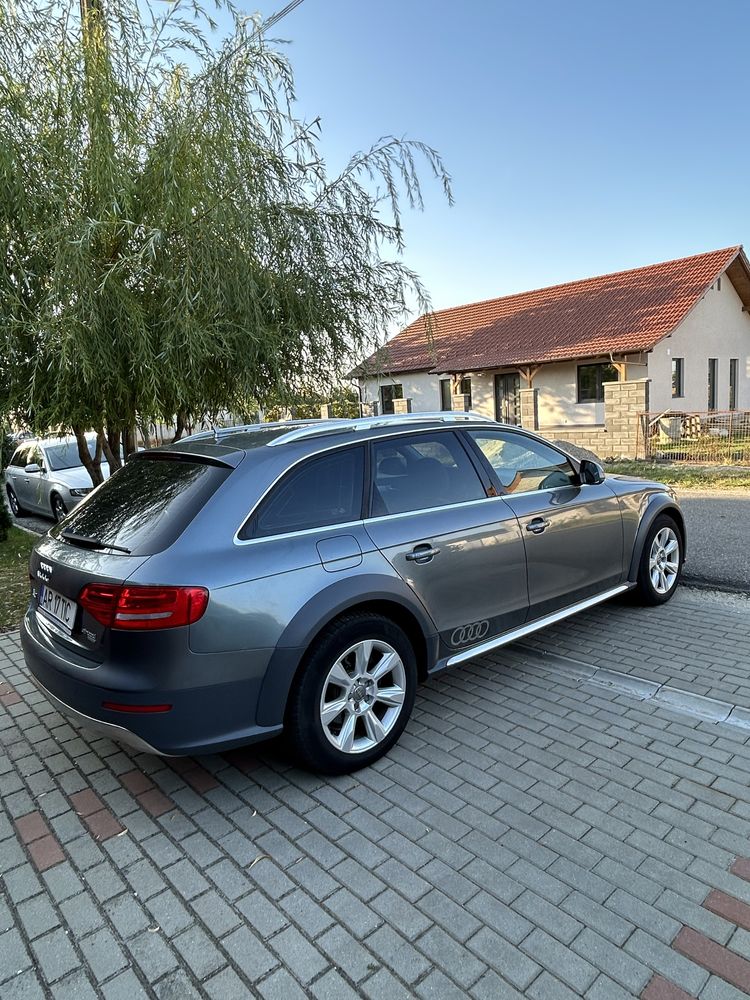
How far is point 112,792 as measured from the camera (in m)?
2.97

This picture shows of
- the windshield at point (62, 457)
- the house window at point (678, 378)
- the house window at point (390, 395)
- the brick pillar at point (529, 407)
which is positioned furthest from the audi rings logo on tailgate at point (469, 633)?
the house window at point (390, 395)

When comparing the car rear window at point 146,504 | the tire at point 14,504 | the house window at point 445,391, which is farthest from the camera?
the house window at point 445,391

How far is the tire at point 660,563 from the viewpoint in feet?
16.1

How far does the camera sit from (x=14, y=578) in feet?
22.5

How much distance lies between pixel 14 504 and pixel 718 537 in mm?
11727

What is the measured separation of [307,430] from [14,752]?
228 centimetres

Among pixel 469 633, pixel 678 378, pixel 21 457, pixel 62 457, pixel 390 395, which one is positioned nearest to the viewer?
pixel 469 633

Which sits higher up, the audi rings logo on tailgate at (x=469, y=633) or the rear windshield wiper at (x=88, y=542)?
the rear windshield wiper at (x=88, y=542)

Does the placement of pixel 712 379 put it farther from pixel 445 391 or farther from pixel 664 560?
pixel 664 560

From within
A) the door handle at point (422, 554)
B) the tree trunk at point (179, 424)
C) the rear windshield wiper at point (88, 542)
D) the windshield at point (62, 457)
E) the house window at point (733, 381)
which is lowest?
the door handle at point (422, 554)

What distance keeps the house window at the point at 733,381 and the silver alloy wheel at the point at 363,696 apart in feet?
75.4

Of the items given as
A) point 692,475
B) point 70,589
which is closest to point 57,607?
point 70,589

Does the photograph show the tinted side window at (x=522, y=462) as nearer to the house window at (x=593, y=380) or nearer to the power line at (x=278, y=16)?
the power line at (x=278, y=16)

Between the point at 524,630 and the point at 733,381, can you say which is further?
the point at 733,381
